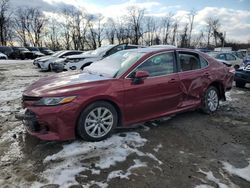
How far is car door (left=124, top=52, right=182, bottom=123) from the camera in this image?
4.46m

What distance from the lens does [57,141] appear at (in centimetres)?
419

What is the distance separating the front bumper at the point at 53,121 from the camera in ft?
12.4

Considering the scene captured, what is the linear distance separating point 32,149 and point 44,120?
1.81ft

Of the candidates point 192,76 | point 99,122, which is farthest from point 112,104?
point 192,76

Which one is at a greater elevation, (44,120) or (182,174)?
(44,120)

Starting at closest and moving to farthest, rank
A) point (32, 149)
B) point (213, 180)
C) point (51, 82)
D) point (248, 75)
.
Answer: point (213, 180) < point (32, 149) < point (51, 82) < point (248, 75)

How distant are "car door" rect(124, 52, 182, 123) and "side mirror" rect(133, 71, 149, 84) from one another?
6 centimetres

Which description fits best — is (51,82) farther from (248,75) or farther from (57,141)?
(248,75)

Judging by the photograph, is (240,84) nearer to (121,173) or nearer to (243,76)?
(243,76)

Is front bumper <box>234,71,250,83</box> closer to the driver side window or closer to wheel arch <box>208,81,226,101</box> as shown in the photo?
wheel arch <box>208,81,226,101</box>

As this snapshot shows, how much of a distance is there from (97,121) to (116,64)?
1329 mm

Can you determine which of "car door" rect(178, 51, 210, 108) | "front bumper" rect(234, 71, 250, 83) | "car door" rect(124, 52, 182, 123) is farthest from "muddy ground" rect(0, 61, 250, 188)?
"front bumper" rect(234, 71, 250, 83)

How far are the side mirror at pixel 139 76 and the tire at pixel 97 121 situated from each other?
0.64 m

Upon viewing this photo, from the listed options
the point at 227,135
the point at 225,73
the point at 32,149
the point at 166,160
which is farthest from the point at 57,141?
the point at 225,73
